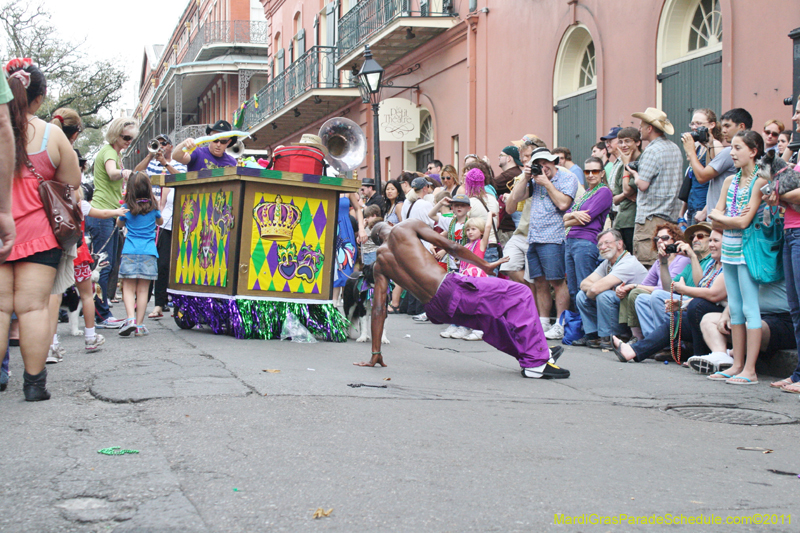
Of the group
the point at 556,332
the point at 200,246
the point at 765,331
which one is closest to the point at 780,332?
the point at 765,331

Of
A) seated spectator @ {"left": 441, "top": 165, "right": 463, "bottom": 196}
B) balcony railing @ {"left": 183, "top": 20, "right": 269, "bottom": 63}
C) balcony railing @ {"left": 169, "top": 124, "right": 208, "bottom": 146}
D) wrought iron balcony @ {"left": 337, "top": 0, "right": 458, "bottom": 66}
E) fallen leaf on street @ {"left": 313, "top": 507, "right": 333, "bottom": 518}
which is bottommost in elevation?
fallen leaf on street @ {"left": 313, "top": 507, "right": 333, "bottom": 518}

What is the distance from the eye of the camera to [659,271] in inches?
340

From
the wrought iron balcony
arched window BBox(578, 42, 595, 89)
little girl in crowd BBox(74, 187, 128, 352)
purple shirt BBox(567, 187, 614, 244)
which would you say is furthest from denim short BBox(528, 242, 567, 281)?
the wrought iron balcony

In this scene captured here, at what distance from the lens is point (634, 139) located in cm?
1002

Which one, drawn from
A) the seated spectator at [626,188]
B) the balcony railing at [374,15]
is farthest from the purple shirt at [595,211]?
the balcony railing at [374,15]

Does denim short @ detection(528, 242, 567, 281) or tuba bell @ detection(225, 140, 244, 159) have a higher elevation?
tuba bell @ detection(225, 140, 244, 159)

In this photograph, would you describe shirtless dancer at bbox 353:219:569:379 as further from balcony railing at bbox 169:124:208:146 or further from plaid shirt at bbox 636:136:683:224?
balcony railing at bbox 169:124:208:146

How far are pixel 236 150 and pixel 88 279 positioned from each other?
7.87ft

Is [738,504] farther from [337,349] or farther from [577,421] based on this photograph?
[337,349]

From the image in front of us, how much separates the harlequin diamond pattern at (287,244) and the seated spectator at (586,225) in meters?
2.70

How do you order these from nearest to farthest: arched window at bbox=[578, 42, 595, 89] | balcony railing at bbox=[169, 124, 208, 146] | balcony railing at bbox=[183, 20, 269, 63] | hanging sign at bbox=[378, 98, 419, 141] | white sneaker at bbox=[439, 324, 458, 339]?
1. white sneaker at bbox=[439, 324, 458, 339]
2. arched window at bbox=[578, 42, 595, 89]
3. hanging sign at bbox=[378, 98, 419, 141]
4. balcony railing at bbox=[169, 124, 208, 146]
5. balcony railing at bbox=[183, 20, 269, 63]

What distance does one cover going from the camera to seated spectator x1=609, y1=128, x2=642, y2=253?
9812 millimetres

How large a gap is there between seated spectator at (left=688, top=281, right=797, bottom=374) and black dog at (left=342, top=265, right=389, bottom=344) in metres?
3.17

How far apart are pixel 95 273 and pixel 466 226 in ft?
13.8
